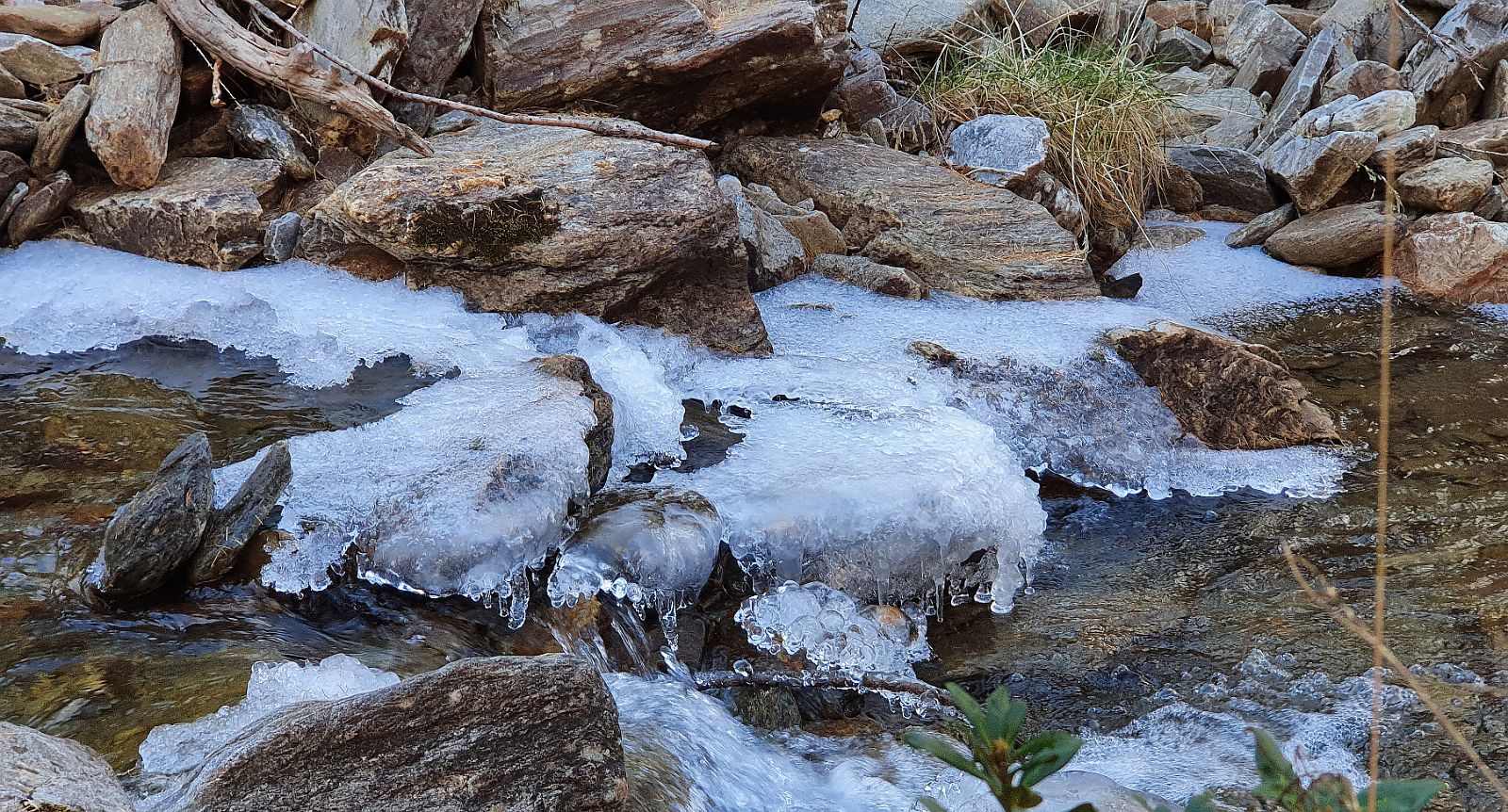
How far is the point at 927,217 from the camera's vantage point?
5391mm

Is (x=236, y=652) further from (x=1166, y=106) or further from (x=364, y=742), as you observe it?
(x=1166, y=106)

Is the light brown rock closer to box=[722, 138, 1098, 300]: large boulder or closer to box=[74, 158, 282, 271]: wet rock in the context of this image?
box=[74, 158, 282, 271]: wet rock

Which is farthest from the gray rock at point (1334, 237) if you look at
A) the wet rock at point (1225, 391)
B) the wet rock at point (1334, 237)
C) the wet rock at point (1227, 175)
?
the wet rock at point (1225, 391)

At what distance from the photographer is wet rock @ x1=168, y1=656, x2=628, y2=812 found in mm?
1602

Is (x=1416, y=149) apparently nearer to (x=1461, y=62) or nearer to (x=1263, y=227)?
(x=1263, y=227)

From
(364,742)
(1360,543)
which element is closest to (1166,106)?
(1360,543)

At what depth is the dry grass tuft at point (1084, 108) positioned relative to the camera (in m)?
6.48

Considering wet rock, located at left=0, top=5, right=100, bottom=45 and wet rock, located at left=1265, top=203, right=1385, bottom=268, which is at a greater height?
wet rock, located at left=0, top=5, right=100, bottom=45

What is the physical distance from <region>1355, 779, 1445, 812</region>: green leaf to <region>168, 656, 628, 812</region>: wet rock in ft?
4.02

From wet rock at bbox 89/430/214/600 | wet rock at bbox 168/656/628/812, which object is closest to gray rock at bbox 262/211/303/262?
wet rock at bbox 89/430/214/600

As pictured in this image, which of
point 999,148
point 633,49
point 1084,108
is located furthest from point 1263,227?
point 633,49

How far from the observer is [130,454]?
3121 millimetres

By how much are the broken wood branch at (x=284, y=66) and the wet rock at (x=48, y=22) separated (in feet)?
1.24

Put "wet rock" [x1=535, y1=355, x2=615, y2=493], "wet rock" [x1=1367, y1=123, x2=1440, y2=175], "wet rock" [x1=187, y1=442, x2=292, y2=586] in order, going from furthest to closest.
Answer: "wet rock" [x1=1367, y1=123, x2=1440, y2=175], "wet rock" [x1=535, y1=355, x2=615, y2=493], "wet rock" [x1=187, y1=442, x2=292, y2=586]
